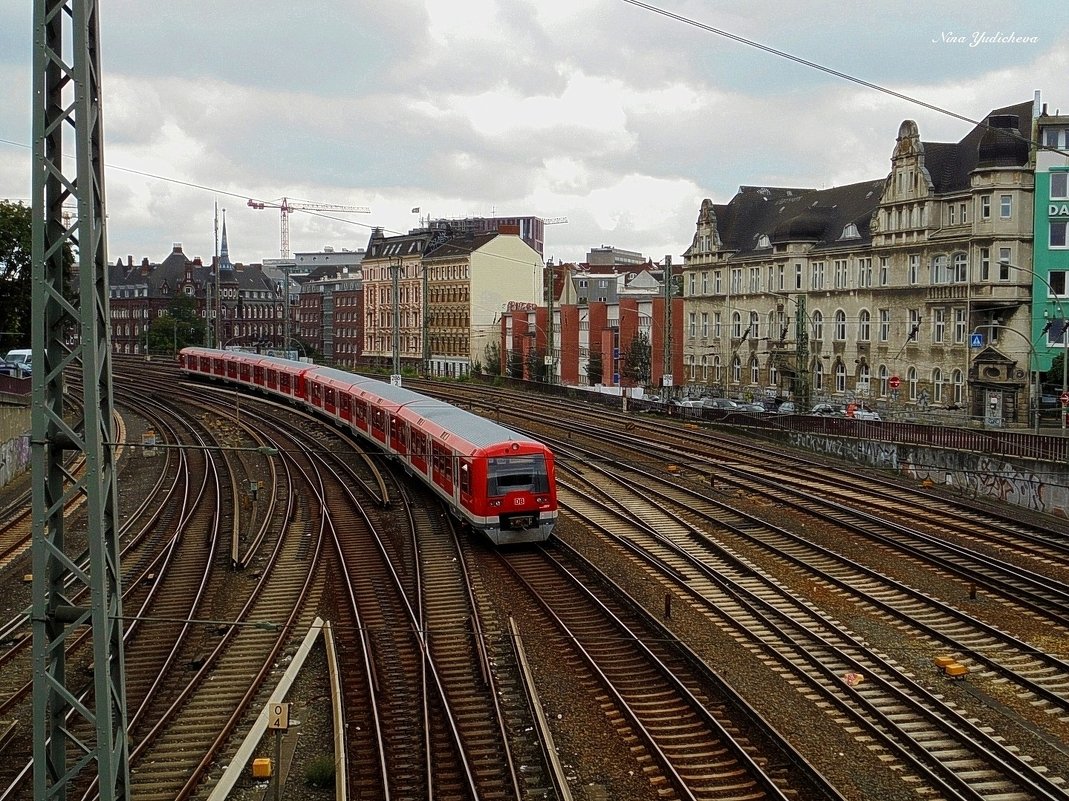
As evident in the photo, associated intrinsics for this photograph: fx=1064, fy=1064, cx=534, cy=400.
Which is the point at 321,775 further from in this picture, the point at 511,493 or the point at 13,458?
the point at 13,458

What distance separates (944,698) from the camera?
14.0m

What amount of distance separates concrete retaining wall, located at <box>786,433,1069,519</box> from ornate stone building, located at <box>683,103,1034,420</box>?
5.02m

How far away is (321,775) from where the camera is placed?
37.7 ft

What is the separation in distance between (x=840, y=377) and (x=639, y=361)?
13246 mm

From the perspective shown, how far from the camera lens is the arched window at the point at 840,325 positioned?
53.5m

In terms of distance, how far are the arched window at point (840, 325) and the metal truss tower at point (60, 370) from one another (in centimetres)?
4873

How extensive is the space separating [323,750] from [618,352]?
182 ft

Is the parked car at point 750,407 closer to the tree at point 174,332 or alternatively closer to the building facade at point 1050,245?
the building facade at point 1050,245

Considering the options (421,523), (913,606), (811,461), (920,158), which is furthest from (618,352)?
(913,606)

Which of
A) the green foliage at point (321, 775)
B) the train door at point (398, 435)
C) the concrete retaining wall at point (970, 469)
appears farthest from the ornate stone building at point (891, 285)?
the green foliage at point (321, 775)

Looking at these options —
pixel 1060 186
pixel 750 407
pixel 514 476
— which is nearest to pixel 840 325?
pixel 750 407

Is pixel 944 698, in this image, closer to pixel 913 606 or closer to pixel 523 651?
pixel 913 606

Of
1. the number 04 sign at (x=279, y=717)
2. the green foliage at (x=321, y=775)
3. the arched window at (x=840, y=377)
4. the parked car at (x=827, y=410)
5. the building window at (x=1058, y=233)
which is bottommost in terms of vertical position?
the green foliage at (x=321, y=775)

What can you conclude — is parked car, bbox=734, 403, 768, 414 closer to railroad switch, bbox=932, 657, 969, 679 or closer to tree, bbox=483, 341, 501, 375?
tree, bbox=483, 341, 501, 375
